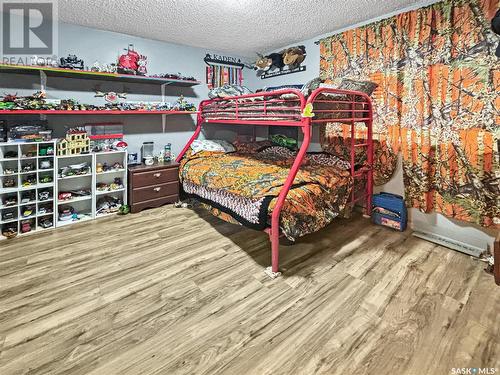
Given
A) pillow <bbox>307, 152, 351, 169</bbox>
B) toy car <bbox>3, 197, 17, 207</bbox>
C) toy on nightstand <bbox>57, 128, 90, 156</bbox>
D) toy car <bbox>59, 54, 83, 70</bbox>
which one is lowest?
toy car <bbox>3, 197, 17, 207</bbox>

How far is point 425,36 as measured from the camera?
264 cm

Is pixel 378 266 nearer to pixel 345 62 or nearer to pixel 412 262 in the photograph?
pixel 412 262

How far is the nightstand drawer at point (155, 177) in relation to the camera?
348 cm

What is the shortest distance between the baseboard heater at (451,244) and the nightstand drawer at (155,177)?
10.3ft

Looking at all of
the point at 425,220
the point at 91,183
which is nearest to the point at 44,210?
the point at 91,183

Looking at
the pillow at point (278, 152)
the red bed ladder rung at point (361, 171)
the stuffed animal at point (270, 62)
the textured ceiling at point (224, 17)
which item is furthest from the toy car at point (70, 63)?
the red bed ladder rung at point (361, 171)

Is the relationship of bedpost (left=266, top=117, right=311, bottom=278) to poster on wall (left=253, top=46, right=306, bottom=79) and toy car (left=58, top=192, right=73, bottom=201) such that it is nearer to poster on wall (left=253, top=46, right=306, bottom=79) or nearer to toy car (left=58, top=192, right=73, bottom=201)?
poster on wall (left=253, top=46, right=306, bottom=79)

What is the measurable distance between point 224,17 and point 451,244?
3.49m

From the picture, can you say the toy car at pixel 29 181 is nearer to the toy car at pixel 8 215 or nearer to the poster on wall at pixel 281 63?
the toy car at pixel 8 215

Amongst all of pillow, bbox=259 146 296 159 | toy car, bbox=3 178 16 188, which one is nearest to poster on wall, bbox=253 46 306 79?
pillow, bbox=259 146 296 159

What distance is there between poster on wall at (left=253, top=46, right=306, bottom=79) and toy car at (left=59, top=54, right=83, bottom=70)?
2.76 meters

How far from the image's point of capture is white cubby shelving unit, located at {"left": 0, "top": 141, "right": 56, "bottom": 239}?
281cm

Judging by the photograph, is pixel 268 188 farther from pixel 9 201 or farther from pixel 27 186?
pixel 9 201

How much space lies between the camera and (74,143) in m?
3.18
